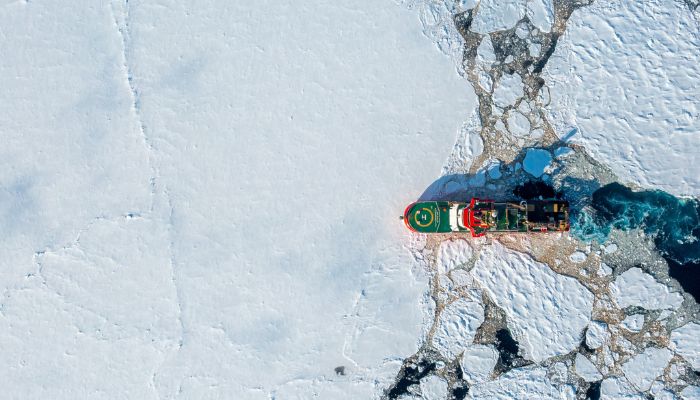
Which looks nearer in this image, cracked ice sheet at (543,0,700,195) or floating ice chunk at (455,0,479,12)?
cracked ice sheet at (543,0,700,195)

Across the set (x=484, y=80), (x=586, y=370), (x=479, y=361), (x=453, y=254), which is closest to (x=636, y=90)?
(x=484, y=80)

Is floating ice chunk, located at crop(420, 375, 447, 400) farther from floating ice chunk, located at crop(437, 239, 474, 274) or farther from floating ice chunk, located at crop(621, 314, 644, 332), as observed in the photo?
floating ice chunk, located at crop(621, 314, 644, 332)

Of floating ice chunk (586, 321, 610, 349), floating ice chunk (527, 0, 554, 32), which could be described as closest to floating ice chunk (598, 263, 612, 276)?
floating ice chunk (586, 321, 610, 349)

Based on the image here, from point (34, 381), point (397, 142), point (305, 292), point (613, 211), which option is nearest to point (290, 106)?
point (397, 142)

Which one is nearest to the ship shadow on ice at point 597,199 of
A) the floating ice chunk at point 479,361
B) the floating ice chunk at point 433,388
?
the floating ice chunk at point 479,361

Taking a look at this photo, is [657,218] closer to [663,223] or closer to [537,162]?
[663,223]

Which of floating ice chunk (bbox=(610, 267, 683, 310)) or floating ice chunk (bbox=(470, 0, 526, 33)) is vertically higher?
floating ice chunk (bbox=(470, 0, 526, 33))

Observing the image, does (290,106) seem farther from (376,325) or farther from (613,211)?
(613,211)
